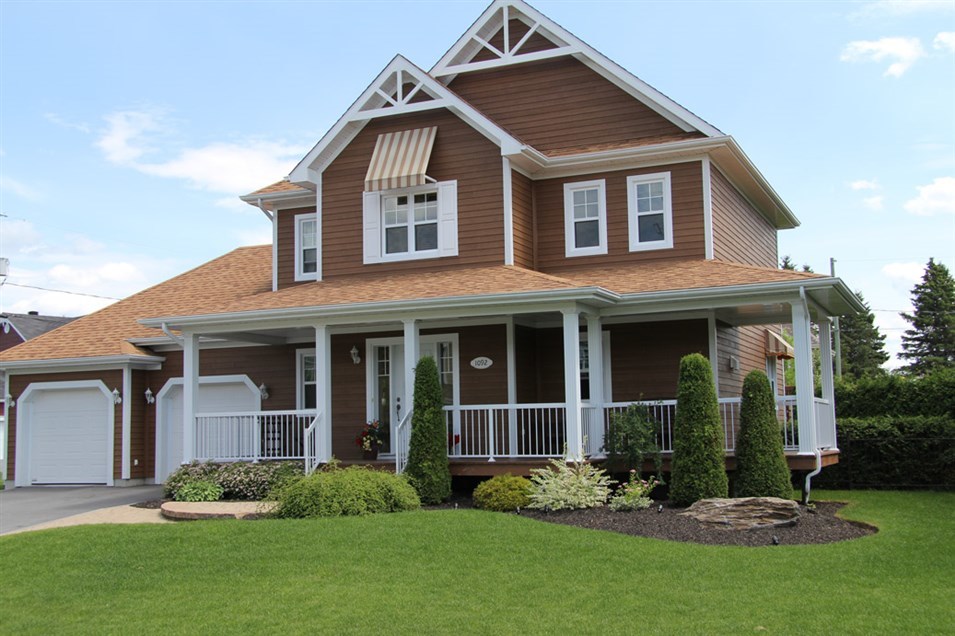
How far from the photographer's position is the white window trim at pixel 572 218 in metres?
19.1

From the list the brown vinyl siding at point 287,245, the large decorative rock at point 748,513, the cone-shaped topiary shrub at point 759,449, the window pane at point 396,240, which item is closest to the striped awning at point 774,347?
the cone-shaped topiary shrub at point 759,449

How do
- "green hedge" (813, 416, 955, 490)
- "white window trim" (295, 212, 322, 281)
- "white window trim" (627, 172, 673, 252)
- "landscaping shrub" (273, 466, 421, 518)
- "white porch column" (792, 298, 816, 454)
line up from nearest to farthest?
"landscaping shrub" (273, 466, 421, 518) < "white porch column" (792, 298, 816, 454) < "green hedge" (813, 416, 955, 490) < "white window trim" (627, 172, 673, 252) < "white window trim" (295, 212, 322, 281)

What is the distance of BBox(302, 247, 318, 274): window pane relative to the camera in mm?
21203

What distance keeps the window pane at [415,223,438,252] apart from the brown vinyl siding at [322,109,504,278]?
1.04ft

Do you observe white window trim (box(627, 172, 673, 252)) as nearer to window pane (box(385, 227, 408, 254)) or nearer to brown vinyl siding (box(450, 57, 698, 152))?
brown vinyl siding (box(450, 57, 698, 152))

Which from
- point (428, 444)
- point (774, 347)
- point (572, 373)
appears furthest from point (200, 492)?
point (774, 347)

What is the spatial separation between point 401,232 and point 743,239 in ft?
24.2

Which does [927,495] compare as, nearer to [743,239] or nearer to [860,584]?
[743,239]

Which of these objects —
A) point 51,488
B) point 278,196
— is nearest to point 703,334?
point 278,196

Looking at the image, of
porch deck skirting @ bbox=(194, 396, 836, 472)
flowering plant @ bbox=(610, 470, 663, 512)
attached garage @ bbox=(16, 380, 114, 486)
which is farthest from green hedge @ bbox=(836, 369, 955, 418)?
attached garage @ bbox=(16, 380, 114, 486)

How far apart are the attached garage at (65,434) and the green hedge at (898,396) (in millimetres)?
17639

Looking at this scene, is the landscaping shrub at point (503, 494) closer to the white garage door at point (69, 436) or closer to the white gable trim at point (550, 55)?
the white gable trim at point (550, 55)

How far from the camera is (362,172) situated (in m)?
19.6

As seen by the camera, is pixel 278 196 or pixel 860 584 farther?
pixel 278 196
